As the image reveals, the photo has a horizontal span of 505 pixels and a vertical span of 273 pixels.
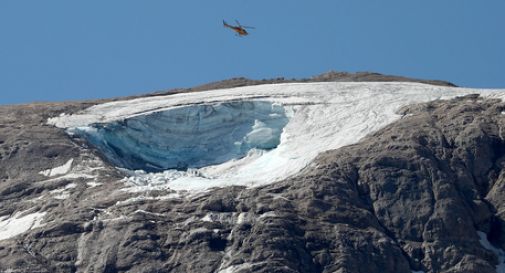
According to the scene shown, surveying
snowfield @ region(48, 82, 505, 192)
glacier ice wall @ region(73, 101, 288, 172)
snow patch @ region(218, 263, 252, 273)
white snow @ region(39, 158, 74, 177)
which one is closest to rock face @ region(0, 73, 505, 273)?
snow patch @ region(218, 263, 252, 273)

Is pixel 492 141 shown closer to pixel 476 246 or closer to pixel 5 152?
pixel 476 246

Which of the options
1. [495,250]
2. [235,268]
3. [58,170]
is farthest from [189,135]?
[495,250]

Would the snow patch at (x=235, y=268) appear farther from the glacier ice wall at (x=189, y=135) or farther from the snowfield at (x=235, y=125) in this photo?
the glacier ice wall at (x=189, y=135)

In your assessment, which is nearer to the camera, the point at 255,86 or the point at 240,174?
the point at 240,174

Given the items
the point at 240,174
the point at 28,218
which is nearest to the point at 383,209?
the point at 240,174

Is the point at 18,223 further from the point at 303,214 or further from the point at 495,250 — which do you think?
the point at 495,250

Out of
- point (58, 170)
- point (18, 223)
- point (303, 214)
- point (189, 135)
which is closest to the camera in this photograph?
point (303, 214)

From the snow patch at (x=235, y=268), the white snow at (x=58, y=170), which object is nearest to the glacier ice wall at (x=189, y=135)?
the white snow at (x=58, y=170)
